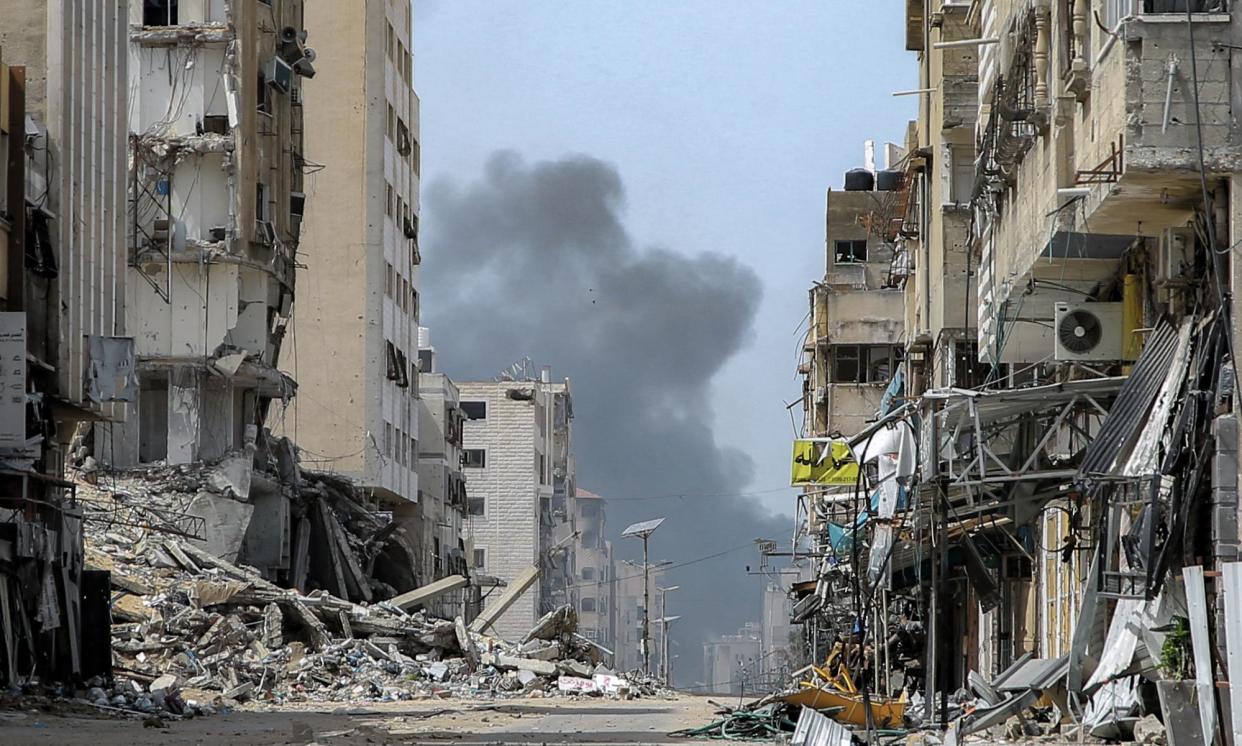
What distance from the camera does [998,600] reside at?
30.9 metres

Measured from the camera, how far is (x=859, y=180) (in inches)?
2591

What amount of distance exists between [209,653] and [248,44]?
20019 mm

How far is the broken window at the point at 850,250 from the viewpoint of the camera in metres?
64.9

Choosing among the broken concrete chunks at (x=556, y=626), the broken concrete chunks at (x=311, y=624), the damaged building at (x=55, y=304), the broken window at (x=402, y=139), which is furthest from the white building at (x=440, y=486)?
the damaged building at (x=55, y=304)

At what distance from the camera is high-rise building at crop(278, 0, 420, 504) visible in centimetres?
6319

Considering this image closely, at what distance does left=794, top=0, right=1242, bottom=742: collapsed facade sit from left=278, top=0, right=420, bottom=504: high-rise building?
3245 cm

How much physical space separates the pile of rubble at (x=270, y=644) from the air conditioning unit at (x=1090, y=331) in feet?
49.2

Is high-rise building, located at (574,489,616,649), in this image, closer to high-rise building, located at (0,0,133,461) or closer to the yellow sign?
the yellow sign

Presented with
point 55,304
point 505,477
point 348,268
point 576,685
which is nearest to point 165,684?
point 55,304

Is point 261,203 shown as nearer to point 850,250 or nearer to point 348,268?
point 348,268

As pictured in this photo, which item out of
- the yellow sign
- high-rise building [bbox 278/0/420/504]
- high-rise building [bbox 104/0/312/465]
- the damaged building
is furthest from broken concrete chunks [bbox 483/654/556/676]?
high-rise building [bbox 278/0/420/504]

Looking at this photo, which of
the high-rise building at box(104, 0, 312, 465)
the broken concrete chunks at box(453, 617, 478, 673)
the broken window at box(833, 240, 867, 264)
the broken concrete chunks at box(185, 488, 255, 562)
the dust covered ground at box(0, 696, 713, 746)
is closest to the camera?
the dust covered ground at box(0, 696, 713, 746)

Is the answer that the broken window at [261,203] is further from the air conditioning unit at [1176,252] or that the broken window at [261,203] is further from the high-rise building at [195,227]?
the air conditioning unit at [1176,252]

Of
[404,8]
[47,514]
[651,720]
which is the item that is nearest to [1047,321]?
[651,720]
